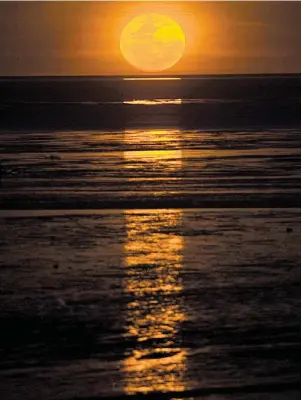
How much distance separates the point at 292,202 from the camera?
221 cm

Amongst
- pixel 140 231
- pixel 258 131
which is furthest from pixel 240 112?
pixel 140 231

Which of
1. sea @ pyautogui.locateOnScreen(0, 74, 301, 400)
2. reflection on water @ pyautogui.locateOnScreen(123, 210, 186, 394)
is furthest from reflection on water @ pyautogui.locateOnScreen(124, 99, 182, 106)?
reflection on water @ pyautogui.locateOnScreen(123, 210, 186, 394)

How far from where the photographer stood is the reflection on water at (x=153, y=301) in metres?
1.81

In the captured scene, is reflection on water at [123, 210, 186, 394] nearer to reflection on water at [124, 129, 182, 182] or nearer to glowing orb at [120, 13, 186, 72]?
reflection on water at [124, 129, 182, 182]

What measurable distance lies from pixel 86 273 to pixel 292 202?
0.63 m

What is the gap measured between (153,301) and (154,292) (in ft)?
0.11

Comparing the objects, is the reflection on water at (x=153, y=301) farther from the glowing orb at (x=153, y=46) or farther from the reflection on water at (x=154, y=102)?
the glowing orb at (x=153, y=46)

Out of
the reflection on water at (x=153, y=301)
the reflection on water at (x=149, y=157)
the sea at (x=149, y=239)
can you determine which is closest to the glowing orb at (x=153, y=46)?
the sea at (x=149, y=239)

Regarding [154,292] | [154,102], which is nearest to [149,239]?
[154,292]

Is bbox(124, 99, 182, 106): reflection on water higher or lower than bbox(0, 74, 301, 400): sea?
higher

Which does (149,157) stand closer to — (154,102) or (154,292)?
(154,102)

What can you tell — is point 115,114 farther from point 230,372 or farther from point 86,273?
point 230,372

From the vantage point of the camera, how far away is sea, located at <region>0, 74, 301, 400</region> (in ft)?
5.98

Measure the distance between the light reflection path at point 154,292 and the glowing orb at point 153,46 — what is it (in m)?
0.27
